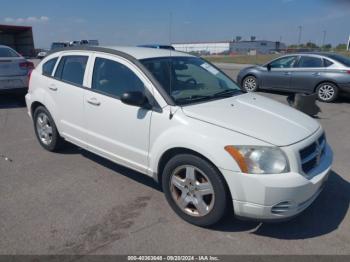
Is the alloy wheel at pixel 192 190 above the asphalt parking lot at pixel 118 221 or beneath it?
above

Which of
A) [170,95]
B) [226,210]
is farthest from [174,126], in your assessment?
[226,210]

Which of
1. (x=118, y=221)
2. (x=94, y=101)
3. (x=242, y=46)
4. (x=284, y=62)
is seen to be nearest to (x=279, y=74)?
(x=284, y=62)

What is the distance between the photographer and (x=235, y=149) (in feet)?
8.57

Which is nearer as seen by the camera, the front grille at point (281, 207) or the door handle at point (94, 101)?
the front grille at point (281, 207)

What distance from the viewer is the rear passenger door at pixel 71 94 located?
13.1ft

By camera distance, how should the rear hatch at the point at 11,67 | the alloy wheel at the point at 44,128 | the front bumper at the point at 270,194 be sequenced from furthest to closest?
the rear hatch at the point at 11,67 < the alloy wheel at the point at 44,128 < the front bumper at the point at 270,194

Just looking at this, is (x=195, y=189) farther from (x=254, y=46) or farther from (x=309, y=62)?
(x=254, y=46)

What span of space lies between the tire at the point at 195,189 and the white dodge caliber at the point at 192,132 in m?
0.01

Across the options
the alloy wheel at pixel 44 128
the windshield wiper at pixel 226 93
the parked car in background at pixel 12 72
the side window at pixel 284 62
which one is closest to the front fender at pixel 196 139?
the windshield wiper at pixel 226 93

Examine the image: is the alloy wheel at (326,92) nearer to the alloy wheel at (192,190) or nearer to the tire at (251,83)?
the tire at (251,83)

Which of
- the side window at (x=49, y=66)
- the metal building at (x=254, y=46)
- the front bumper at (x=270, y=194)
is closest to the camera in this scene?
the front bumper at (x=270, y=194)

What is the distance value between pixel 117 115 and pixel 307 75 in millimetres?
7907

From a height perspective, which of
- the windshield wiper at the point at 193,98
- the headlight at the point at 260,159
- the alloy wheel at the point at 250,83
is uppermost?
the windshield wiper at the point at 193,98

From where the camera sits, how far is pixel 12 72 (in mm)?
8016
